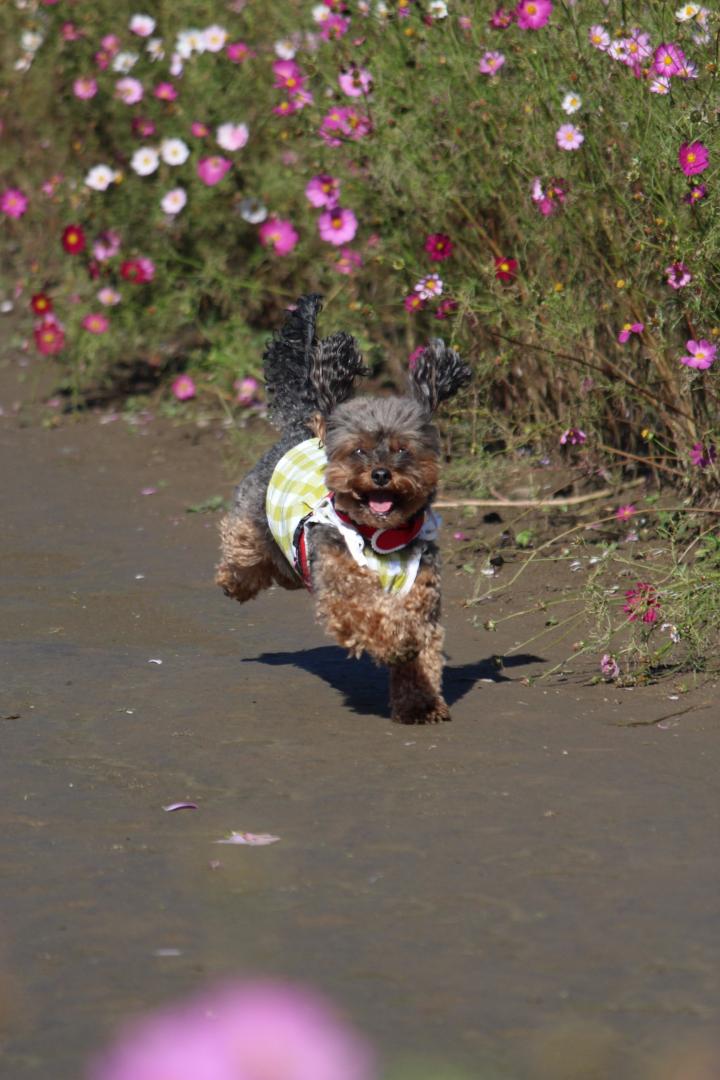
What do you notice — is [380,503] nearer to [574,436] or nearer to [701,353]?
[701,353]

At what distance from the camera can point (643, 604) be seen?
5.59 m

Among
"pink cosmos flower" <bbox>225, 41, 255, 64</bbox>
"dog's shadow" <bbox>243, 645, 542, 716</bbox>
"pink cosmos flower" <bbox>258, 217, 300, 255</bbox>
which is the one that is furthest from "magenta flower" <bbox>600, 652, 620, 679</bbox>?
"pink cosmos flower" <bbox>225, 41, 255, 64</bbox>

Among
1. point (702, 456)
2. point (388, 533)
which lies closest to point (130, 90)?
point (702, 456)

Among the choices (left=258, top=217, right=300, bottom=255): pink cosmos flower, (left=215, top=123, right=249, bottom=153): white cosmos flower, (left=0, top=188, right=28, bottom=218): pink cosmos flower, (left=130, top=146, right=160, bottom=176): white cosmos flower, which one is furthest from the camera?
(left=0, top=188, right=28, bottom=218): pink cosmos flower

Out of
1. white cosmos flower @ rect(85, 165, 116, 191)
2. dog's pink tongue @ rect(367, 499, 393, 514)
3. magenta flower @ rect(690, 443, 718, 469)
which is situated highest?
white cosmos flower @ rect(85, 165, 116, 191)

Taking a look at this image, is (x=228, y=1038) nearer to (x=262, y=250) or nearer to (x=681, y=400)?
(x=681, y=400)

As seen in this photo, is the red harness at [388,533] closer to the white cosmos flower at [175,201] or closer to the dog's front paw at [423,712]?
the dog's front paw at [423,712]

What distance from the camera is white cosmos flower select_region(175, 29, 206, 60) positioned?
36.0 feet

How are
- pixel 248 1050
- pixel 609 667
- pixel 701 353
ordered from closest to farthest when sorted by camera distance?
1. pixel 248 1050
2. pixel 609 667
3. pixel 701 353

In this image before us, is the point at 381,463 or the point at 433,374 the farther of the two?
the point at 433,374

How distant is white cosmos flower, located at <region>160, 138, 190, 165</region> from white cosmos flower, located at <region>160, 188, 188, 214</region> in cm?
22

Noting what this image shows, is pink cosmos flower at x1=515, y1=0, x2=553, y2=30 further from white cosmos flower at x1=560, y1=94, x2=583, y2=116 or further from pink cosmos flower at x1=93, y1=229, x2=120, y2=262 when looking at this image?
pink cosmos flower at x1=93, y1=229, x2=120, y2=262

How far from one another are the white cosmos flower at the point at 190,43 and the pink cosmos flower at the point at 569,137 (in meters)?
4.70

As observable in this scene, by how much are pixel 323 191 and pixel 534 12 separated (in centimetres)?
263
